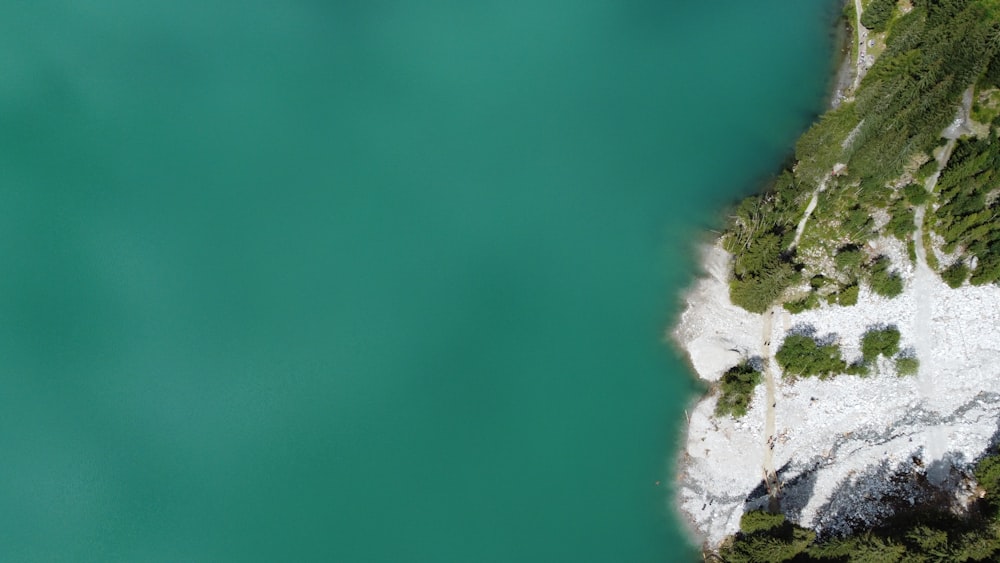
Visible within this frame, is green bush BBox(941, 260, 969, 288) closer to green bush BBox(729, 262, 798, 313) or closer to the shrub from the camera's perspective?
the shrub

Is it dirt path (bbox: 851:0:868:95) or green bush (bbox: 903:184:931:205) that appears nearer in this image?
green bush (bbox: 903:184:931:205)

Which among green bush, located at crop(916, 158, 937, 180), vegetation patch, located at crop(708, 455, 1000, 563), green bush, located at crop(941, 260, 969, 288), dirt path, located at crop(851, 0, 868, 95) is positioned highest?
dirt path, located at crop(851, 0, 868, 95)

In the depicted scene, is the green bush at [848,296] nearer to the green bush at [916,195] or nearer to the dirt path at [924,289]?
the dirt path at [924,289]

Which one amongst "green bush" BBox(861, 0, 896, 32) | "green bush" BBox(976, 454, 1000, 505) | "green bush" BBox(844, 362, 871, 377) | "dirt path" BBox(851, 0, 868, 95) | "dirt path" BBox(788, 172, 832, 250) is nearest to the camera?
"green bush" BBox(976, 454, 1000, 505)

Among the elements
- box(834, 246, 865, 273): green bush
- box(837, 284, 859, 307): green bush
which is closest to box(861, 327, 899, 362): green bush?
box(837, 284, 859, 307): green bush

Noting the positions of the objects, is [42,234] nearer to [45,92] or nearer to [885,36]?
[45,92]

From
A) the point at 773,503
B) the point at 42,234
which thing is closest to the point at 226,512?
the point at 42,234

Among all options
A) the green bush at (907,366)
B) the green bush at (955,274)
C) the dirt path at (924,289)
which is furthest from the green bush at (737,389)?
the green bush at (955,274)
